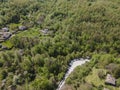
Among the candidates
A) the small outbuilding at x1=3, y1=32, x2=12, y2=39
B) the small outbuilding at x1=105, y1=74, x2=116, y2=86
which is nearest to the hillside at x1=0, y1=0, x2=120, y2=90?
the small outbuilding at x1=3, y1=32, x2=12, y2=39

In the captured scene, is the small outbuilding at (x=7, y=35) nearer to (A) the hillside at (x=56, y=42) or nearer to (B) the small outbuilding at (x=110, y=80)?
(A) the hillside at (x=56, y=42)

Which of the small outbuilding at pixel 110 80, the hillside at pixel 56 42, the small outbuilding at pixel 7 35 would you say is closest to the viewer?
the small outbuilding at pixel 110 80

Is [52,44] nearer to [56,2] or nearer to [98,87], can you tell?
[98,87]

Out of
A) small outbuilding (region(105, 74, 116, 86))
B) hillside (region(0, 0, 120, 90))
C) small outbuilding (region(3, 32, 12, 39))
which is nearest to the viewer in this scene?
small outbuilding (region(105, 74, 116, 86))

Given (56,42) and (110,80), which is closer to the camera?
(110,80)

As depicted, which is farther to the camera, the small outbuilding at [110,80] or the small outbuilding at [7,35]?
the small outbuilding at [7,35]

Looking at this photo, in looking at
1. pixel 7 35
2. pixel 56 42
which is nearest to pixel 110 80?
pixel 56 42

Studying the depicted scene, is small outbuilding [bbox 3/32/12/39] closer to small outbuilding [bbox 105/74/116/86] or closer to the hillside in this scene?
the hillside

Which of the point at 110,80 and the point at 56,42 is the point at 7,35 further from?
the point at 110,80

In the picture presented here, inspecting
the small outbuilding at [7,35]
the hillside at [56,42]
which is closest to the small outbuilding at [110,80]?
the hillside at [56,42]
